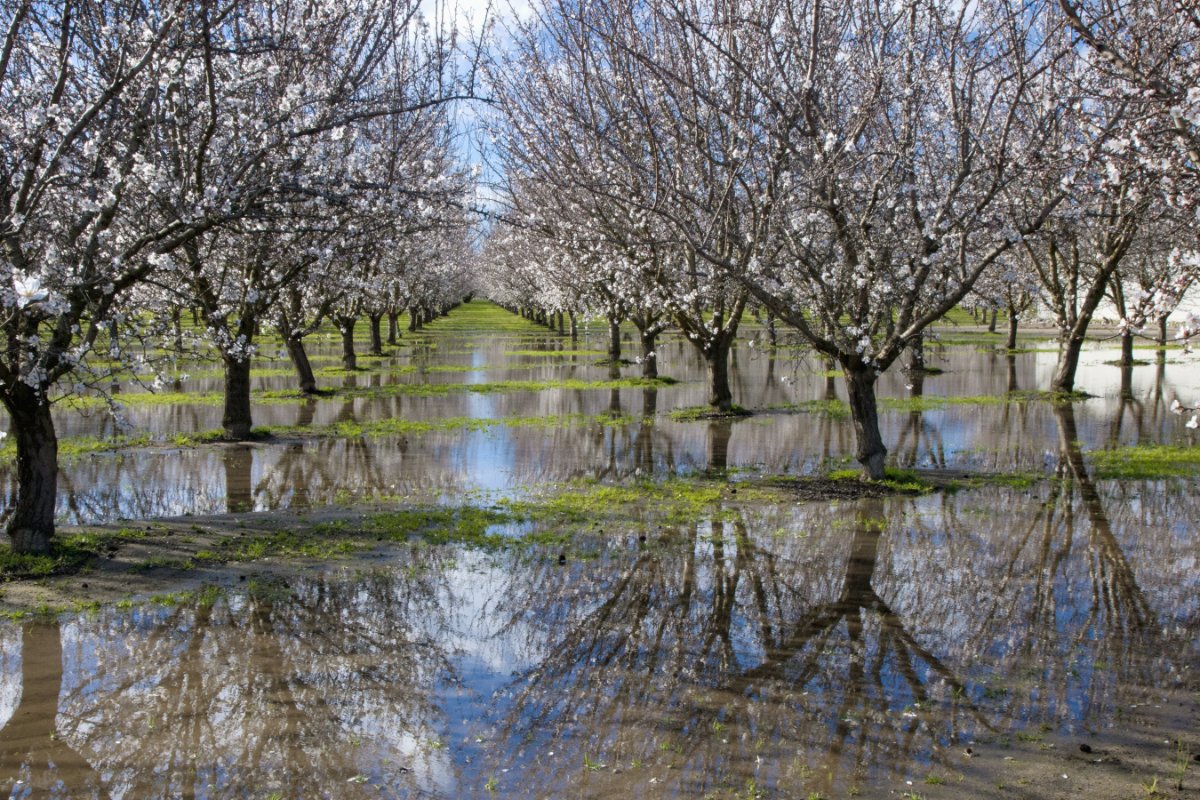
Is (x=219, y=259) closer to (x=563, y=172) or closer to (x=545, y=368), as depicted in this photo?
(x=563, y=172)

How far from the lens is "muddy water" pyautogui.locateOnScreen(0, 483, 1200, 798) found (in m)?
5.16

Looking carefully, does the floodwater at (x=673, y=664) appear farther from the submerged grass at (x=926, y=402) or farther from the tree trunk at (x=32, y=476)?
the submerged grass at (x=926, y=402)

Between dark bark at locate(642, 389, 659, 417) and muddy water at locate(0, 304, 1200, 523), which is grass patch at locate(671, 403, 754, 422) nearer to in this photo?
muddy water at locate(0, 304, 1200, 523)

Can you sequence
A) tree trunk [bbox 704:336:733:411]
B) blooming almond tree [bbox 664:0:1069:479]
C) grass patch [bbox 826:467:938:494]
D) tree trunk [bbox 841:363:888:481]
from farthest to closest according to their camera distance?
tree trunk [bbox 704:336:733:411], tree trunk [bbox 841:363:888:481], grass patch [bbox 826:467:938:494], blooming almond tree [bbox 664:0:1069:479]

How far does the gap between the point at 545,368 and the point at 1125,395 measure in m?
19.7

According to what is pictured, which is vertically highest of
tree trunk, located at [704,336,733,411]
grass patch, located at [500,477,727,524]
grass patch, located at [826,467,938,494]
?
tree trunk, located at [704,336,733,411]

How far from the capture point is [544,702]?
606 cm

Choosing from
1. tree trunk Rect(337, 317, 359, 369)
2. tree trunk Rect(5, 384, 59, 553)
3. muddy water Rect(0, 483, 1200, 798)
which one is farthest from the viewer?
tree trunk Rect(337, 317, 359, 369)

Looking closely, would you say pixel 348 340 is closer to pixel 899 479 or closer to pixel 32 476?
pixel 899 479

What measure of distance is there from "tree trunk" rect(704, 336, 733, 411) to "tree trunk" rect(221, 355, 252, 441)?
1003 centimetres

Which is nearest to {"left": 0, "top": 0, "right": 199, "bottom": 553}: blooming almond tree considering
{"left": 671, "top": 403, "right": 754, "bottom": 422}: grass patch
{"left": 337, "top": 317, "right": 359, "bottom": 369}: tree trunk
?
{"left": 671, "top": 403, "right": 754, "bottom": 422}: grass patch

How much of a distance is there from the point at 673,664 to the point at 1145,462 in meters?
11.4

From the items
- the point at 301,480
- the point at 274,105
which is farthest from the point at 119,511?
the point at 274,105

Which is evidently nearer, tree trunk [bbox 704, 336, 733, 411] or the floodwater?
the floodwater
